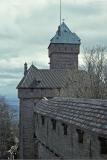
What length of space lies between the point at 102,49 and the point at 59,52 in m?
18.2

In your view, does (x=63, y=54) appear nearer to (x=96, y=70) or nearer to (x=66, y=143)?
(x=96, y=70)

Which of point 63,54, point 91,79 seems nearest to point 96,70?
point 91,79

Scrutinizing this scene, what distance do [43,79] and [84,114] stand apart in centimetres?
3514

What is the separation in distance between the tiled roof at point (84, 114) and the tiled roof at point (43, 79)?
28828 mm

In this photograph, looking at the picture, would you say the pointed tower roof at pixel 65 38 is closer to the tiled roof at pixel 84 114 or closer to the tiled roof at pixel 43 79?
the tiled roof at pixel 43 79

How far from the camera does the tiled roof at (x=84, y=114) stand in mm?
12680

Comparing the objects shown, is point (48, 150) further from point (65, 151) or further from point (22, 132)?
point (22, 132)

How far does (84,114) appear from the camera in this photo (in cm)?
1487

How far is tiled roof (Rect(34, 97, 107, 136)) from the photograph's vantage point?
12680 mm

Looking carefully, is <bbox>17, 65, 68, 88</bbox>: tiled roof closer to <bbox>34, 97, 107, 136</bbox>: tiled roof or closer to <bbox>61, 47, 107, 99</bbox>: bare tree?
<bbox>61, 47, 107, 99</bbox>: bare tree

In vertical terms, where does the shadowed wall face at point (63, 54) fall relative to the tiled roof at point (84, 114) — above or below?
above

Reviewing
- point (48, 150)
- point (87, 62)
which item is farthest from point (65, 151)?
point (87, 62)

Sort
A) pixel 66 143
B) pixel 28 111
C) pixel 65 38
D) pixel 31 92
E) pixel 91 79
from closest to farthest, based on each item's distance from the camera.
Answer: pixel 66 143
pixel 91 79
pixel 31 92
pixel 28 111
pixel 65 38

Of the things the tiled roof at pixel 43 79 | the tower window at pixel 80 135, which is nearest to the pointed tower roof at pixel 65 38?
the tiled roof at pixel 43 79
